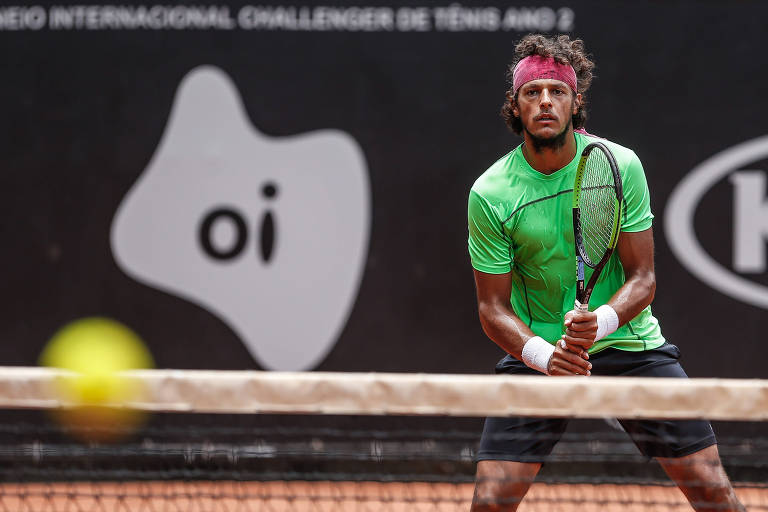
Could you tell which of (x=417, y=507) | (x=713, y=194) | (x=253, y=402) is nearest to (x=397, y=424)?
(x=417, y=507)

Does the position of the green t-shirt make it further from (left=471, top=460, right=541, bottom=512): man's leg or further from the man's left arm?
(left=471, top=460, right=541, bottom=512): man's leg

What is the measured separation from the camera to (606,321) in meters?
2.61

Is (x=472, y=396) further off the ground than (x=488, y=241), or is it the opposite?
(x=488, y=241)

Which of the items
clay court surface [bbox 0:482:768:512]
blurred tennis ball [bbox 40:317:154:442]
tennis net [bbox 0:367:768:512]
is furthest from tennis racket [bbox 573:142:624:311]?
blurred tennis ball [bbox 40:317:154:442]

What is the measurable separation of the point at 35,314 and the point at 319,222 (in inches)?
57.9

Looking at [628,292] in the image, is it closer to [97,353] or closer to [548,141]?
[548,141]

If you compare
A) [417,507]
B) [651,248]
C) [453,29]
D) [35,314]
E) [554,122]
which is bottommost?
[417,507]

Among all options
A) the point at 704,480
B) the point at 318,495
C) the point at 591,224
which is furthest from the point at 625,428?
the point at 318,495

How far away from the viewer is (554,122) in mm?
2701

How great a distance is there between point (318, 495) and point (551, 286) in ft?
6.44

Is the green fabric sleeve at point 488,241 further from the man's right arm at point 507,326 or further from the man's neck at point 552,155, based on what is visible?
the man's neck at point 552,155

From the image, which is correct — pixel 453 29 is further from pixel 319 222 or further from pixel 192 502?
pixel 192 502

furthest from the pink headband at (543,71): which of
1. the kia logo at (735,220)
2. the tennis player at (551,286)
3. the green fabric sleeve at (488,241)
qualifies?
the kia logo at (735,220)

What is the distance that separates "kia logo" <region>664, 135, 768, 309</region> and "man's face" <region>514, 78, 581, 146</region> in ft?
6.41
